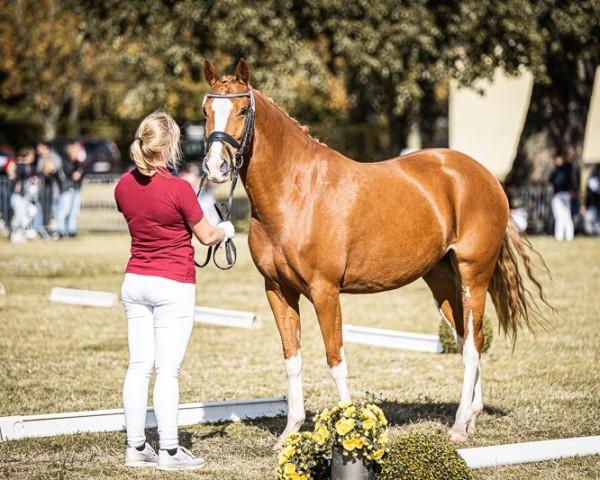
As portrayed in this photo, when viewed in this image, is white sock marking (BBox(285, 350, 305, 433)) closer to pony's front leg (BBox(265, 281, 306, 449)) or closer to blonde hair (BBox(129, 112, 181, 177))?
pony's front leg (BBox(265, 281, 306, 449))

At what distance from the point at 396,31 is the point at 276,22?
2.93 meters

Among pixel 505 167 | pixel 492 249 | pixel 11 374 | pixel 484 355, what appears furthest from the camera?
pixel 505 167

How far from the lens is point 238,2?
20984 millimetres

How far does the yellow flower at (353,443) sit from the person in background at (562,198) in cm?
1830

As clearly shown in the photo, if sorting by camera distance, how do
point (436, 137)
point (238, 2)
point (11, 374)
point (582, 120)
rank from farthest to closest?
point (436, 137)
point (582, 120)
point (238, 2)
point (11, 374)

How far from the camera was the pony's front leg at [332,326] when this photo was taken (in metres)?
6.33

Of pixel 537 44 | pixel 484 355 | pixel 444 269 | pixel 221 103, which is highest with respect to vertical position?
pixel 537 44

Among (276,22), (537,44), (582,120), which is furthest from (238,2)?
(582,120)

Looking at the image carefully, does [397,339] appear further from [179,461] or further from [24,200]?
[24,200]

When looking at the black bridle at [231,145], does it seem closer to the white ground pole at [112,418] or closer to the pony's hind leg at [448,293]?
the white ground pole at [112,418]

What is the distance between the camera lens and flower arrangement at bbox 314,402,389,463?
509 cm

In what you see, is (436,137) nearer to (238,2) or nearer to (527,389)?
(238,2)

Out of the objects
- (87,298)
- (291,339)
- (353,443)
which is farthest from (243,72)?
(87,298)

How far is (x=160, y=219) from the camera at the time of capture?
574 centimetres
